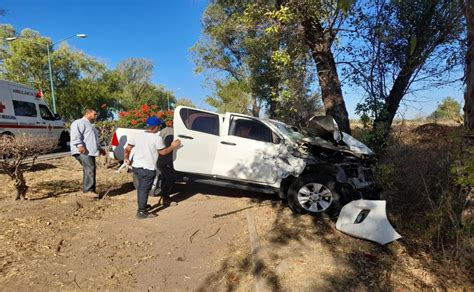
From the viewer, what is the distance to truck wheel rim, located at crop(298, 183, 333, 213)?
620cm

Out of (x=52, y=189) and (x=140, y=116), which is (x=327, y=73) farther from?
(x=52, y=189)

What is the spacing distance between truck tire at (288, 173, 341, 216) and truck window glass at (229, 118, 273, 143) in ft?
3.79

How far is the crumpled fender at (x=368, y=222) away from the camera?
15.9ft

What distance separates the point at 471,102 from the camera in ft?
15.2

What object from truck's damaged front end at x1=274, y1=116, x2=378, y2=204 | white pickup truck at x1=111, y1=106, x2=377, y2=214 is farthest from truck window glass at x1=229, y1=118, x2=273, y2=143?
truck's damaged front end at x1=274, y1=116, x2=378, y2=204

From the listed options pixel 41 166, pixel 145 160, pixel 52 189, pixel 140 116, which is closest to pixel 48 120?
pixel 140 116

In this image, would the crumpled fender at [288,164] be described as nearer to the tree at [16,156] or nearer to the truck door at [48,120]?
the tree at [16,156]

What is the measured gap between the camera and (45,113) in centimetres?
1530

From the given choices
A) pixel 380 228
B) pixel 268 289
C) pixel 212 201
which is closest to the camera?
pixel 268 289

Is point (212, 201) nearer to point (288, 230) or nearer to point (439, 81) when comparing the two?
point (288, 230)

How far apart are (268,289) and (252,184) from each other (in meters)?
3.28

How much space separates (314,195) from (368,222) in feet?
4.45

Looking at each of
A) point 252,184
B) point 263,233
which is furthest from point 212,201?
point 263,233

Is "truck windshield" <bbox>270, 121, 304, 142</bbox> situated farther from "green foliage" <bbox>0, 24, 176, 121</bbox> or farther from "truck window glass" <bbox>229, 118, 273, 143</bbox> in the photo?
"green foliage" <bbox>0, 24, 176, 121</bbox>
